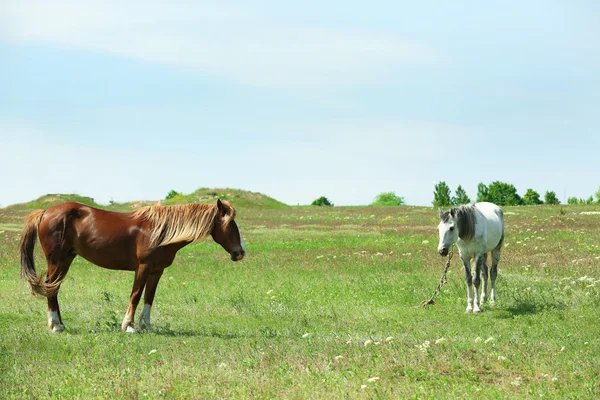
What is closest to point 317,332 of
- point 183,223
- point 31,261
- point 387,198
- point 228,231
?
point 228,231

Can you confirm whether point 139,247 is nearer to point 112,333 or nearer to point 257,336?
point 112,333

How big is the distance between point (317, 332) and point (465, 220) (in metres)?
5.30

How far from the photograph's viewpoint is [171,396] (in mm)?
9219

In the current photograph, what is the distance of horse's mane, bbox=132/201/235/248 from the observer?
13578 millimetres

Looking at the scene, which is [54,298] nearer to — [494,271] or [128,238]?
[128,238]

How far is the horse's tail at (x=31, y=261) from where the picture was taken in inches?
554

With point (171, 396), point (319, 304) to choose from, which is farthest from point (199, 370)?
point (319, 304)

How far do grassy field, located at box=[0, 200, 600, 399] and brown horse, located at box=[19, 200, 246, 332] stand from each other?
38.0 inches

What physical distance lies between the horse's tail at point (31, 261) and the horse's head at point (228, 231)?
344 centimetres

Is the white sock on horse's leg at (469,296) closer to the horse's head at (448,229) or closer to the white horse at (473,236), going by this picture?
the white horse at (473,236)

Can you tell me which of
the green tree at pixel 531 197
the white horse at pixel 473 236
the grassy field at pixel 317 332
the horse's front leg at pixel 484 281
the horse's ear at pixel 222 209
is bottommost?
the grassy field at pixel 317 332

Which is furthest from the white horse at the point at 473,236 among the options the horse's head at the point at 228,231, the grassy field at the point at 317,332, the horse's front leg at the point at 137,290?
the horse's front leg at the point at 137,290

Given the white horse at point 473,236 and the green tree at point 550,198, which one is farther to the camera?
the green tree at point 550,198

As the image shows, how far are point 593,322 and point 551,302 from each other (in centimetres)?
191
